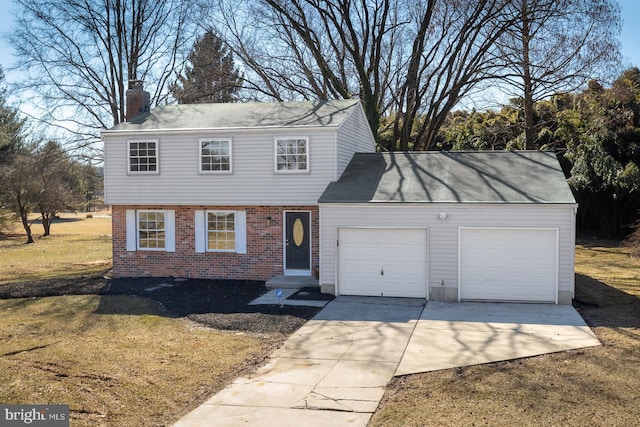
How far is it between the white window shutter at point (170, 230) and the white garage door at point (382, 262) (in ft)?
19.9

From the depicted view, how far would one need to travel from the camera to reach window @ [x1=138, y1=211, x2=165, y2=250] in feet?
63.5

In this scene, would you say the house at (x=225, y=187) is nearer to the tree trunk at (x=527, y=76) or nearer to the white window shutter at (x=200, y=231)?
the white window shutter at (x=200, y=231)

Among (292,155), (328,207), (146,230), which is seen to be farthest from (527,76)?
(146,230)

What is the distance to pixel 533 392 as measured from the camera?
8023mm

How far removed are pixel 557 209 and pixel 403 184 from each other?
4219 mm

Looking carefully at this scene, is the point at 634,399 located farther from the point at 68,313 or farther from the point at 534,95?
the point at 534,95

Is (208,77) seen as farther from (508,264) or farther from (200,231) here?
(508,264)

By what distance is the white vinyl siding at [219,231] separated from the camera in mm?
18516

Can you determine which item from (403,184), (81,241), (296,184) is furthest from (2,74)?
(403,184)

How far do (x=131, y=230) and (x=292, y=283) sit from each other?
246 inches

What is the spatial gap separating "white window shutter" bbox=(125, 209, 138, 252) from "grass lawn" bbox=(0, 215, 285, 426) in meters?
3.26

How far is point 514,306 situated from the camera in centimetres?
1448

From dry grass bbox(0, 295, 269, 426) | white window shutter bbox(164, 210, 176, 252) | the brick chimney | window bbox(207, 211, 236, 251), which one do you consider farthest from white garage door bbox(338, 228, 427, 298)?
the brick chimney

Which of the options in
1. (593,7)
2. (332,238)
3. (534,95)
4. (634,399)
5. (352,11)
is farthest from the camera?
(352,11)
